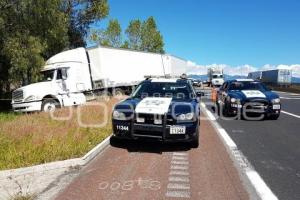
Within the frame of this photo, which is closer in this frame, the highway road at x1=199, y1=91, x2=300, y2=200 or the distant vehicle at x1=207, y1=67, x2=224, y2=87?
the highway road at x1=199, y1=91, x2=300, y2=200

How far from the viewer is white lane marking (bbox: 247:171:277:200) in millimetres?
5840

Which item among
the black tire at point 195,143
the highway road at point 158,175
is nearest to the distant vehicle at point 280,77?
the black tire at point 195,143

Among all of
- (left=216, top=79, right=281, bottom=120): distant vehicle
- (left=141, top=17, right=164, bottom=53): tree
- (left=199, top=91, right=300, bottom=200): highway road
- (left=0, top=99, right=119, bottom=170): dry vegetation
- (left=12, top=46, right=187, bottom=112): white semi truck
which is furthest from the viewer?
(left=141, top=17, right=164, bottom=53): tree

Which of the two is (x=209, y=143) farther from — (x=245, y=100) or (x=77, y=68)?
(x=77, y=68)

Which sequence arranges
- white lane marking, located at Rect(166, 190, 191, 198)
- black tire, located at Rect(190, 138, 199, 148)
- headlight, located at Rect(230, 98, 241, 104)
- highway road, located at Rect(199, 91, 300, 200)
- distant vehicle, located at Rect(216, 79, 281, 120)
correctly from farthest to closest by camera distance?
headlight, located at Rect(230, 98, 241, 104), distant vehicle, located at Rect(216, 79, 281, 120), black tire, located at Rect(190, 138, 199, 148), highway road, located at Rect(199, 91, 300, 200), white lane marking, located at Rect(166, 190, 191, 198)

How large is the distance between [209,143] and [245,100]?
606 centimetres

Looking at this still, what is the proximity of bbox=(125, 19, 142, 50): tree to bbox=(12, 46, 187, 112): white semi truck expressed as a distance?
28.6 m

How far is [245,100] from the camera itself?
15.8 metres

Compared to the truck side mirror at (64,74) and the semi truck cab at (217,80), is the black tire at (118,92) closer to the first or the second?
the truck side mirror at (64,74)

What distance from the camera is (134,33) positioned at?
6156cm

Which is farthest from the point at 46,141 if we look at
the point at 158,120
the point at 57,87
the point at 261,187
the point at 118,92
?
the point at 118,92

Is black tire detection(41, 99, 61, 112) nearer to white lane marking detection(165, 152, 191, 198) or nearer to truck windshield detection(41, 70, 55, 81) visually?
truck windshield detection(41, 70, 55, 81)

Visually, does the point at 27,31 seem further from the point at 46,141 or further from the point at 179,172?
the point at 179,172

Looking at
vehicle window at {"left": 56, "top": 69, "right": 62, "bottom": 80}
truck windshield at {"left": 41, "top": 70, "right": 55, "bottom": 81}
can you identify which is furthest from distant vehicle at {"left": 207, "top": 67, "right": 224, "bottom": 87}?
truck windshield at {"left": 41, "top": 70, "right": 55, "bottom": 81}
